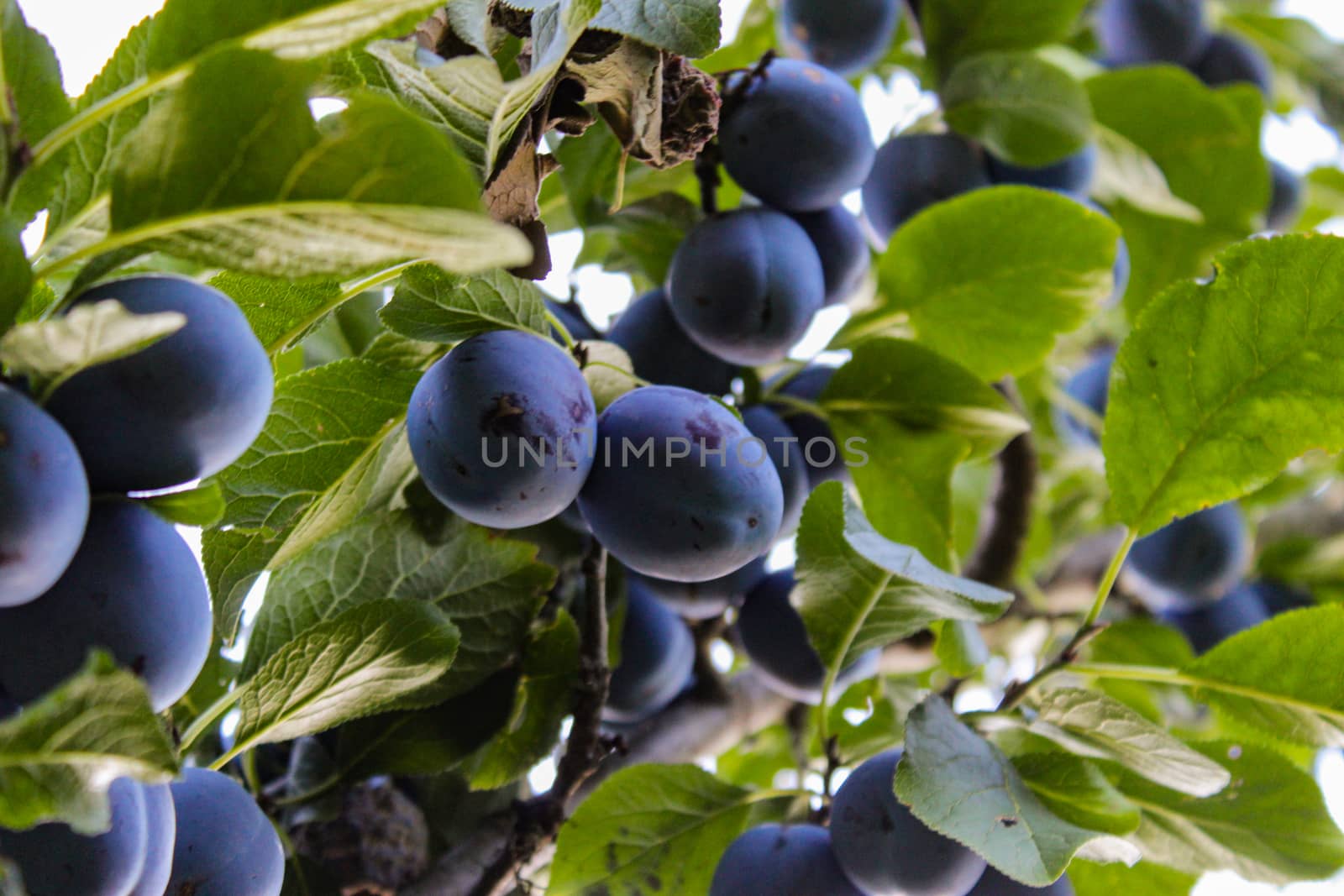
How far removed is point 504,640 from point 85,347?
16.6 inches

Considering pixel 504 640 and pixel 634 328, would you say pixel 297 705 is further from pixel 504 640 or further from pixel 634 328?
pixel 634 328

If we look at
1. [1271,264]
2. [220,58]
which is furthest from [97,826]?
[1271,264]

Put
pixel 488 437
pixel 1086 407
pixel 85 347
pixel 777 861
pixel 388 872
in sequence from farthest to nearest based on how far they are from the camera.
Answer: pixel 1086 407 < pixel 388 872 < pixel 777 861 < pixel 488 437 < pixel 85 347

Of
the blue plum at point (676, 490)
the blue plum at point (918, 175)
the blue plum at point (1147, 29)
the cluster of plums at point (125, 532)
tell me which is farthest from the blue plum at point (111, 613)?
the blue plum at point (1147, 29)

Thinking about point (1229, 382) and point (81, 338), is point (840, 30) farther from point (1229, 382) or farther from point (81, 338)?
point (81, 338)

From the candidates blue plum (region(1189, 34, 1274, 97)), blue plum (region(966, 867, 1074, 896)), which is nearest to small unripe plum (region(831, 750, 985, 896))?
blue plum (region(966, 867, 1074, 896))

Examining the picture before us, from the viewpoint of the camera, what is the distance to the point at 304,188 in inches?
17.4

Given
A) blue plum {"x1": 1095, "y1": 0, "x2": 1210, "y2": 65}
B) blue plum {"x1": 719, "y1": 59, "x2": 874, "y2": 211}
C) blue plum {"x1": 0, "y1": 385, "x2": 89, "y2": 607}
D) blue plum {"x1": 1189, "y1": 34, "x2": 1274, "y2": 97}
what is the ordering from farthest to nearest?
1. blue plum {"x1": 1189, "y1": 34, "x2": 1274, "y2": 97}
2. blue plum {"x1": 1095, "y1": 0, "x2": 1210, "y2": 65}
3. blue plum {"x1": 719, "y1": 59, "x2": 874, "y2": 211}
4. blue plum {"x1": 0, "y1": 385, "x2": 89, "y2": 607}

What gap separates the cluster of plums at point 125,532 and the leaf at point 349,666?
139mm

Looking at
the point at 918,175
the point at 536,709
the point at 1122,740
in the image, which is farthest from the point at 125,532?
the point at 918,175

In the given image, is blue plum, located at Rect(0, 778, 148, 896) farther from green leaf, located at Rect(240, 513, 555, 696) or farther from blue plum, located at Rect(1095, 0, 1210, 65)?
blue plum, located at Rect(1095, 0, 1210, 65)

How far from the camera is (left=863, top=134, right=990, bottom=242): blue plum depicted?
1.12 m

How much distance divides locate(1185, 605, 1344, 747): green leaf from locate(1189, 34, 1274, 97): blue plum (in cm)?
125

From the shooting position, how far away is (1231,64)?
5.74 feet
